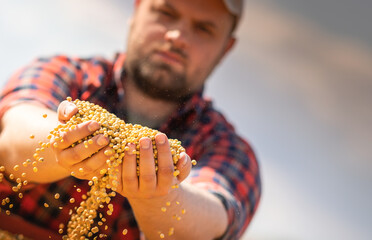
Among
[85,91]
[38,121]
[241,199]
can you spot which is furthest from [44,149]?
[241,199]

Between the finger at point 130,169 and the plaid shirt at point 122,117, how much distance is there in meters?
0.41

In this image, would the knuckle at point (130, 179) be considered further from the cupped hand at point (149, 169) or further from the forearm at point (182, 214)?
the forearm at point (182, 214)

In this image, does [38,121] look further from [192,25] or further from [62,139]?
[192,25]

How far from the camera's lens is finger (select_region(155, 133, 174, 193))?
2.83 feet

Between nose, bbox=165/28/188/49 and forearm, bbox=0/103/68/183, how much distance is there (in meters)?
0.67

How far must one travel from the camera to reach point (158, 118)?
1772mm

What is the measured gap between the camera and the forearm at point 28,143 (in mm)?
1014

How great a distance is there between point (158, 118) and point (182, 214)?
2.27ft

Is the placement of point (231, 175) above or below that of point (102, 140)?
below

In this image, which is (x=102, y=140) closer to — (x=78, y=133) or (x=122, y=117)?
(x=78, y=133)

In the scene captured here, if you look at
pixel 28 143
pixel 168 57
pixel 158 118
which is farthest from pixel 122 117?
pixel 28 143

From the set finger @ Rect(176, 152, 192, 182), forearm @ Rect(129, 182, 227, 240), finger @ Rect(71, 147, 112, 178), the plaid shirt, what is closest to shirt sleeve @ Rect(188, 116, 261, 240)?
the plaid shirt

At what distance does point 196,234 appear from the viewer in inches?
48.2

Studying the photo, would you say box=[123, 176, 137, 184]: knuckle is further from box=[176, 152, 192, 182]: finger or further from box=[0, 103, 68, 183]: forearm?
box=[0, 103, 68, 183]: forearm
